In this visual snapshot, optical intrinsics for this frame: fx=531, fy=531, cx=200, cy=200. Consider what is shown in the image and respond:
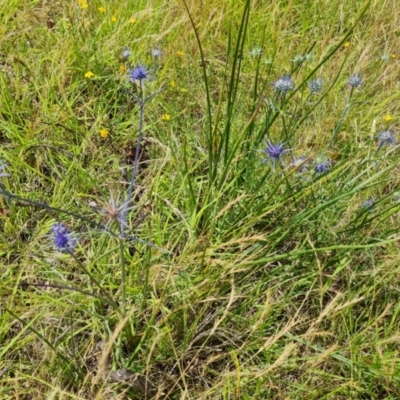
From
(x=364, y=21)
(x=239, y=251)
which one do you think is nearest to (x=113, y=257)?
(x=239, y=251)

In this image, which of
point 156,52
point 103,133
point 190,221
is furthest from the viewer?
point 156,52

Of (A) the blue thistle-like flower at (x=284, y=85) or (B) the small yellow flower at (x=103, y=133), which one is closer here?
(A) the blue thistle-like flower at (x=284, y=85)

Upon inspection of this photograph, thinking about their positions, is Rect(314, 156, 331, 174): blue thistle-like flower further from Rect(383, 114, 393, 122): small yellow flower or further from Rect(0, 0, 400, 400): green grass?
Rect(383, 114, 393, 122): small yellow flower

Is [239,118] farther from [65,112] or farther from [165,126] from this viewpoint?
[65,112]

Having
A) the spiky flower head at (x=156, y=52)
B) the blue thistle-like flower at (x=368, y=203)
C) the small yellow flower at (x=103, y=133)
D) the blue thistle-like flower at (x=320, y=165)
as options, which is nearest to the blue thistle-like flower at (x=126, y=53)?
the spiky flower head at (x=156, y=52)

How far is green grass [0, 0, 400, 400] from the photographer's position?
1.16 m

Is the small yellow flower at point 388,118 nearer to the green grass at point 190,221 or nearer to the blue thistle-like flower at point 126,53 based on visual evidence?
the green grass at point 190,221

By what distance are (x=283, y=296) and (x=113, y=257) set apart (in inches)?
16.8

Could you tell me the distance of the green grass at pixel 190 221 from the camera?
1.16 metres

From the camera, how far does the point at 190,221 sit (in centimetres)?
132

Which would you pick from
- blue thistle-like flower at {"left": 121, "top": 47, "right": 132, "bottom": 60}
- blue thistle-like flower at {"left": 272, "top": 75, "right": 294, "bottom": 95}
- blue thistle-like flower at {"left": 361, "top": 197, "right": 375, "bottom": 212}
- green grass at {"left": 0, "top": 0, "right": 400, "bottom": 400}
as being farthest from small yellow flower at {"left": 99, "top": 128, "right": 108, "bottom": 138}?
blue thistle-like flower at {"left": 361, "top": 197, "right": 375, "bottom": 212}

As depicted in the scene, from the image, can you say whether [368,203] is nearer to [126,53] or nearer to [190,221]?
[190,221]

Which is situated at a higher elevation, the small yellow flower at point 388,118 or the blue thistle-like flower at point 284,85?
the small yellow flower at point 388,118

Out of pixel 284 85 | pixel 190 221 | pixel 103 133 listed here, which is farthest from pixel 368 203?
pixel 103 133
